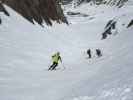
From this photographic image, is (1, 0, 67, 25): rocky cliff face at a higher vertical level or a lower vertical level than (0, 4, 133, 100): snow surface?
higher

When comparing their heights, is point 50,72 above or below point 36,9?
below

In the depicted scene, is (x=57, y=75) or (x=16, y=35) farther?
(x=16, y=35)

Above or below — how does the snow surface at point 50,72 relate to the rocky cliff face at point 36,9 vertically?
below

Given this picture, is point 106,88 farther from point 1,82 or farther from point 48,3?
point 48,3

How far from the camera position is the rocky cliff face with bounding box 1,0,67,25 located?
137 feet

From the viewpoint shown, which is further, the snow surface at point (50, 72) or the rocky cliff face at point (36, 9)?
the rocky cliff face at point (36, 9)

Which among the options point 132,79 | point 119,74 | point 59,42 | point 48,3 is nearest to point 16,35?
point 59,42

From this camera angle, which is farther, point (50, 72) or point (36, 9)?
point (36, 9)

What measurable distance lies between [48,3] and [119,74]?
4324cm

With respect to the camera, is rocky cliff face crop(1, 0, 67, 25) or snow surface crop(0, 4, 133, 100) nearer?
snow surface crop(0, 4, 133, 100)

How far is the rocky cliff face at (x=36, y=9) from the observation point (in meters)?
41.8

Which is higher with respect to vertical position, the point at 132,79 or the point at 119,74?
the point at 119,74

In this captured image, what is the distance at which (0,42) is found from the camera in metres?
27.4

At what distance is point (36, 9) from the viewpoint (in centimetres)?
4950
